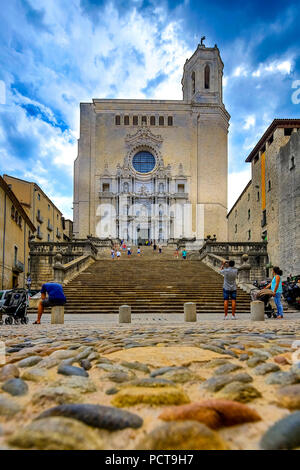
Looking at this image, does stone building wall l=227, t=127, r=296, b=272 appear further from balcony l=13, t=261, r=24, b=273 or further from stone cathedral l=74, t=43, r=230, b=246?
balcony l=13, t=261, r=24, b=273

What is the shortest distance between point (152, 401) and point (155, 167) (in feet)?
152

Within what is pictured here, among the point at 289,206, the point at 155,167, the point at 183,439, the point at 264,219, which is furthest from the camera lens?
the point at 155,167

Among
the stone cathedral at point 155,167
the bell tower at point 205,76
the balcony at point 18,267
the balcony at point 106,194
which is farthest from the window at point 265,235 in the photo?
the balcony at point 18,267

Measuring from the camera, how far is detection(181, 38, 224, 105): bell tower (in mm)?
49000

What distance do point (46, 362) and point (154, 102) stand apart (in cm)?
4910

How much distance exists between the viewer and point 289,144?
29.3 m

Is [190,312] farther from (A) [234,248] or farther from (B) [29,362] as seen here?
(A) [234,248]

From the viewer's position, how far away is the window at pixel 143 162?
48.0m

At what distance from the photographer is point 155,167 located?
4725 cm

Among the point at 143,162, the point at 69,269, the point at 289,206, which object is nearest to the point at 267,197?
the point at 289,206

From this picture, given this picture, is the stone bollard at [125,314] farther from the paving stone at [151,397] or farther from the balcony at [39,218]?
the balcony at [39,218]

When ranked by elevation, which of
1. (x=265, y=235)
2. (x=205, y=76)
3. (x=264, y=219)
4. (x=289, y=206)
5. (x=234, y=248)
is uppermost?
(x=205, y=76)

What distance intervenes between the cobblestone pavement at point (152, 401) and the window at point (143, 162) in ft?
150
